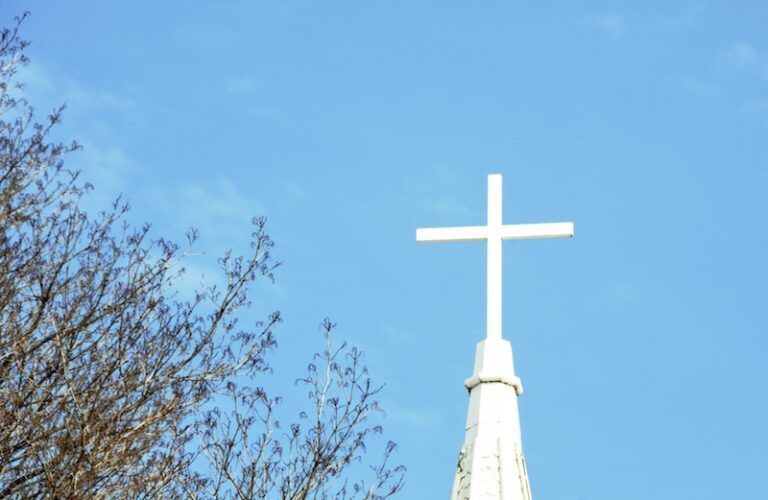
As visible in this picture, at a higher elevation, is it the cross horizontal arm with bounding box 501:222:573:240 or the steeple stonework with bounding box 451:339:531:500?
the cross horizontal arm with bounding box 501:222:573:240

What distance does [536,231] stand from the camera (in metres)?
15.4

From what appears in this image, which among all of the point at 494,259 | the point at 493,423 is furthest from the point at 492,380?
the point at 494,259

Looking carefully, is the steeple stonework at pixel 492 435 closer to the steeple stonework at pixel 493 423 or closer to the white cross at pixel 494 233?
the steeple stonework at pixel 493 423

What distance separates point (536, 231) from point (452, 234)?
87 centimetres

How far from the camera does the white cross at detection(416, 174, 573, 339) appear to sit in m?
15.0

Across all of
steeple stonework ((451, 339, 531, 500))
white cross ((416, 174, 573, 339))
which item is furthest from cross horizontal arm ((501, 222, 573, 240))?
steeple stonework ((451, 339, 531, 500))

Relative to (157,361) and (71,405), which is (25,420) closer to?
(71,405)

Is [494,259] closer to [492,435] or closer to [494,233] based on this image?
[494,233]

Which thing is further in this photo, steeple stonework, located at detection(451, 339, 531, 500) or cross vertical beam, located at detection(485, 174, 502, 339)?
cross vertical beam, located at detection(485, 174, 502, 339)

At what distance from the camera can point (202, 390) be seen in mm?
14859

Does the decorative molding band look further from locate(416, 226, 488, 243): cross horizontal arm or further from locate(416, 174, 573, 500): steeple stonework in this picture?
locate(416, 226, 488, 243): cross horizontal arm

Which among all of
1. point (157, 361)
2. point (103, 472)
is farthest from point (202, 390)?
point (103, 472)

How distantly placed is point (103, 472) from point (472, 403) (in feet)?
11.3

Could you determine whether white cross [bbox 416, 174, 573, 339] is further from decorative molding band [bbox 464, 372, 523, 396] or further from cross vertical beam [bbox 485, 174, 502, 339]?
decorative molding band [bbox 464, 372, 523, 396]
